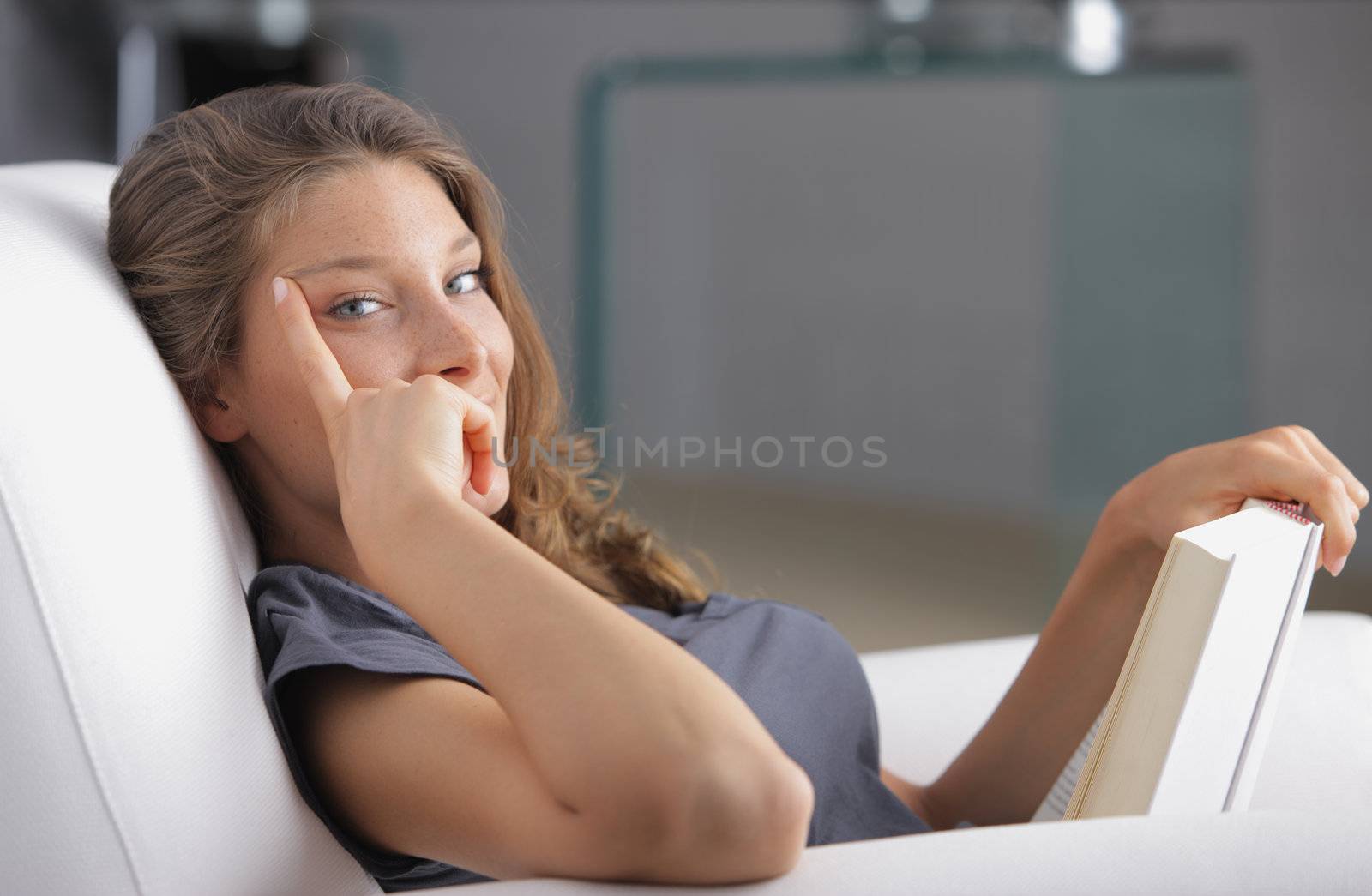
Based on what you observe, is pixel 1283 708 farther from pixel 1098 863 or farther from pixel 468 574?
pixel 468 574

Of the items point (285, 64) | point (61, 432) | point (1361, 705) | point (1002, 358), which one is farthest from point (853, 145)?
point (61, 432)

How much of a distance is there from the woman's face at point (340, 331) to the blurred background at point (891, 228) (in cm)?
A: 160

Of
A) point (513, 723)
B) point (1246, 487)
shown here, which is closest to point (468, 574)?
point (513, 723)

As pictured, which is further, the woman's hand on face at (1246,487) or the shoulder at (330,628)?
the woman's hand on face at (1246,487)

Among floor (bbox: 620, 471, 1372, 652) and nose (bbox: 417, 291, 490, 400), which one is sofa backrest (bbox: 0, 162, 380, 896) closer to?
nose (bbox: 417, 291, 490, 400)

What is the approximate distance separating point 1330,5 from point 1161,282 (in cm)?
117

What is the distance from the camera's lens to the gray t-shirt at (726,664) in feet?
2.56

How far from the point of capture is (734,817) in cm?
62

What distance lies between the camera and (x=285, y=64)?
4.86 metres

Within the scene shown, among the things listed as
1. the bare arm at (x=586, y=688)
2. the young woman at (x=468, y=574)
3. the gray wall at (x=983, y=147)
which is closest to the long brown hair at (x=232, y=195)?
the young woman at (x=468, y=574)

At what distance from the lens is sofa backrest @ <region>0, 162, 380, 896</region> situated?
26.6 inches

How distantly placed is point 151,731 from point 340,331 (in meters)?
0.31

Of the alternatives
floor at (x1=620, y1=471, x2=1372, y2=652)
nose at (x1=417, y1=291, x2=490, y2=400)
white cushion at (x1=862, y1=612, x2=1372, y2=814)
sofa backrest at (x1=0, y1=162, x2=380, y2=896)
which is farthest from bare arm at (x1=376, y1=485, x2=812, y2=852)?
floor at (x1=620, y1=471, x2=1372, y2=652)

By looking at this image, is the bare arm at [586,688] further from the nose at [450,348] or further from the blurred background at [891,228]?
the blurred background at [891,228]
